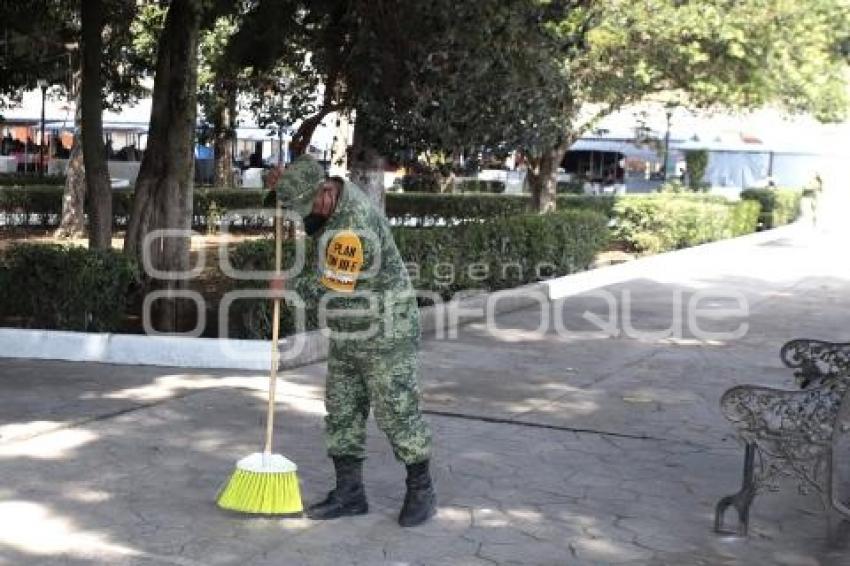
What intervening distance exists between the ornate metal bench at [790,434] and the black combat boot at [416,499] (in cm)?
132

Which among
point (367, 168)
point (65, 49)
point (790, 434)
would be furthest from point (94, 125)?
point (790, 434)

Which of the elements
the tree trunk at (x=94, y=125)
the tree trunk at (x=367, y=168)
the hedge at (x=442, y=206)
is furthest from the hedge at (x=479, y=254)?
the hedge at (x=442, y=206)

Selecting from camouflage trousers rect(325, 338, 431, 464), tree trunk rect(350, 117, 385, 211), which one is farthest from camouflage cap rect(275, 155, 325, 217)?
tree trunk rect(350, 117, 385, 211)

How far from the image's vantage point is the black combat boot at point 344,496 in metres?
5.14

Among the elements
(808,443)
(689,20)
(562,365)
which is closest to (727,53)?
(689,20)

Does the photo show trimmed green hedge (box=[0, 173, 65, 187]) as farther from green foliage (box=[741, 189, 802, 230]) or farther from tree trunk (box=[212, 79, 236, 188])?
green foliage (box=[741, 189, 802, 230])

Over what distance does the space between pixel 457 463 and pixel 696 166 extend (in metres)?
29.6

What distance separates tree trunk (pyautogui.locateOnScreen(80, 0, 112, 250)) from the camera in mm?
11641

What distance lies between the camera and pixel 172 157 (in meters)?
10.7

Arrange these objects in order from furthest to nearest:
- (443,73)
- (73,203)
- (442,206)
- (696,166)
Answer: (696,166), (442,206), (73,203), (443,73)

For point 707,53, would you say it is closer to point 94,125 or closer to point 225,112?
point 225,112

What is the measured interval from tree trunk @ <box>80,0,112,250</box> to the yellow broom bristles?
7.03 metres

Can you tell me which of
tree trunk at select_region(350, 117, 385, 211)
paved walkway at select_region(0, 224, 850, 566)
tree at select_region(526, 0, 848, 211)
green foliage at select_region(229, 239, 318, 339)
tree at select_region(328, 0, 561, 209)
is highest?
tree at select_region(526, 0, 848, 211)

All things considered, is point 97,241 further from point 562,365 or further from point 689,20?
point 689,20
